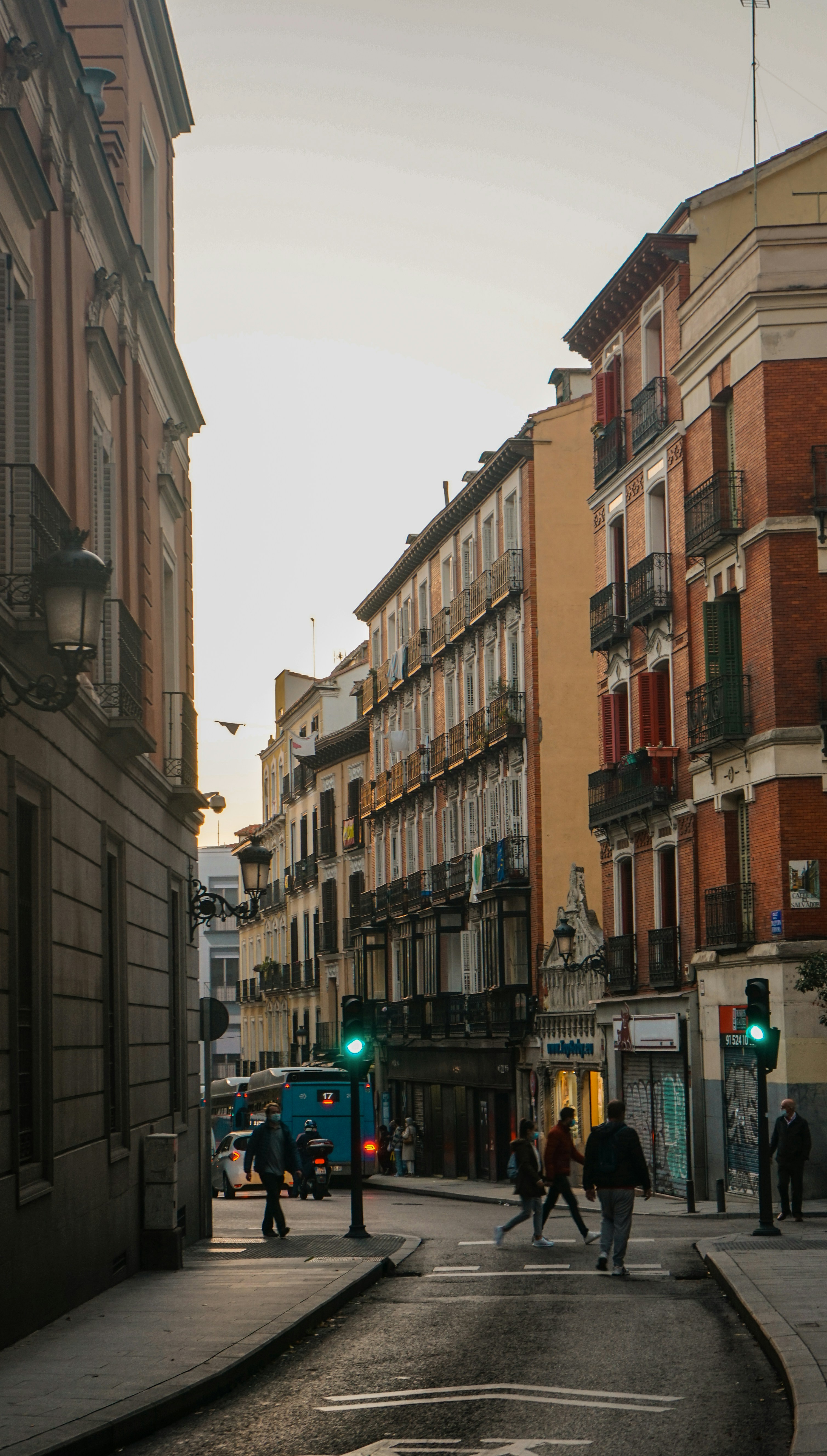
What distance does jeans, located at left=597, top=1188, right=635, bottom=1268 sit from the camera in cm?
1752

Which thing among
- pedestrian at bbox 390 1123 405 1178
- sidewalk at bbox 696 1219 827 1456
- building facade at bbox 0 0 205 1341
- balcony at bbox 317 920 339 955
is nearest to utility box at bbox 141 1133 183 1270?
building facade at bbox 0 0 205 1341

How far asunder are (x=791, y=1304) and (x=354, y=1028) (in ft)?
29.1

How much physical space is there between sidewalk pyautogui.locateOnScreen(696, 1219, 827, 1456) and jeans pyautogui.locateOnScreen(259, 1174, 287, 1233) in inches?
201

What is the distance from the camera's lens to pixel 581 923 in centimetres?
4188

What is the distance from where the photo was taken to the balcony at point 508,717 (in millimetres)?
46531

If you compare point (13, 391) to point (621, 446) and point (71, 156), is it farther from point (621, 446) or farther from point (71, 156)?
point (621, 446)

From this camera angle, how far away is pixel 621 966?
37.9 metres

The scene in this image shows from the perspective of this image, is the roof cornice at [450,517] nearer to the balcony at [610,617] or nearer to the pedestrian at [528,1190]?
the balcony at [610,617]

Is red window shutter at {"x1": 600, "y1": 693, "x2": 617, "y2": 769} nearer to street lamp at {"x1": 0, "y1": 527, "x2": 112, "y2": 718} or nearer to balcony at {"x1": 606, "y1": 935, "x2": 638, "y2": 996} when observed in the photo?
balcony at {"x1": 606, "y1": 935, "x2": 638, "y2": 996}

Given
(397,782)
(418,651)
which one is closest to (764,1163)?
(418,651)

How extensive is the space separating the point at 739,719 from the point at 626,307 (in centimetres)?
1157

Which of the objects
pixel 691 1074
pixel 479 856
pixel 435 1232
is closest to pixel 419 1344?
pixel 435 1232

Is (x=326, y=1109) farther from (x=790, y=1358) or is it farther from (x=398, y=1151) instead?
(x=790, y=1358)

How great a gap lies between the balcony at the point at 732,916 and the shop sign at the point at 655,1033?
8.61 feet
